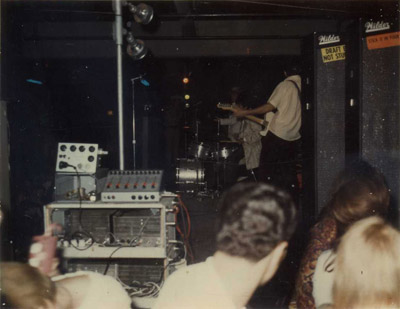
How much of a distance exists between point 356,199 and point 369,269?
2.38 feet

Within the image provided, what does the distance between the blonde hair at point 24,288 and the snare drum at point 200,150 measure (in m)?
5.56

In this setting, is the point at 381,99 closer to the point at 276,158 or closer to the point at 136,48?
the point at 276,158

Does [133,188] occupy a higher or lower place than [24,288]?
higher

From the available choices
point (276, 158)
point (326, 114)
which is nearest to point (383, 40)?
point (326, 114)

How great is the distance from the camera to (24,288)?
1103 mm

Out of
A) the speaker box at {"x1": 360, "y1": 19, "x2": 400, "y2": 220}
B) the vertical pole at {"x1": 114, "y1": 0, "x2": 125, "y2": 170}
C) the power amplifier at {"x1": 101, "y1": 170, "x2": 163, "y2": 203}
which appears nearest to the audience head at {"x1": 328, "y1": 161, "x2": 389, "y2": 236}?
the power amplifier at {"x1": 101, "y1": 170, "x2": 163, "y2": 203}

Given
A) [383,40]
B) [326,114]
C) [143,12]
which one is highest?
[143,12]

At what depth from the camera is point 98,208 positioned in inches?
105

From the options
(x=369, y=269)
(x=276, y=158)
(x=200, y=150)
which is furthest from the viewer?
(x=200, y=150)

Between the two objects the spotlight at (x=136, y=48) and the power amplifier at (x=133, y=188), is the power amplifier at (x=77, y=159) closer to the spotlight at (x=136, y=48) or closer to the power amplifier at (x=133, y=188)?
the power amplifier at (x=133, y=188)

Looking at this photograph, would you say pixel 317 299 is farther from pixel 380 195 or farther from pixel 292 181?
pixel 292 181

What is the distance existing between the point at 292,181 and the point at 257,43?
2970 mm

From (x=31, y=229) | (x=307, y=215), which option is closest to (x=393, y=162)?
(x=307, y=215)

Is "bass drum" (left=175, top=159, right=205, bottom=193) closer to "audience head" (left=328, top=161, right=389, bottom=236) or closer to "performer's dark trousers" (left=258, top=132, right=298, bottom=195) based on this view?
"performer's dark trousers" (left=258, top=132, right=298, bottom=195)
